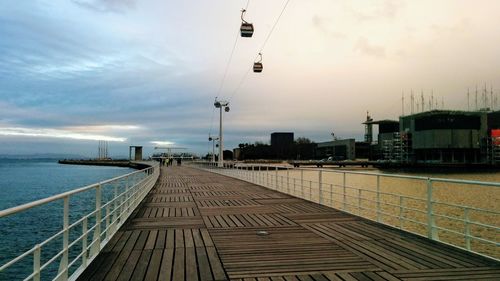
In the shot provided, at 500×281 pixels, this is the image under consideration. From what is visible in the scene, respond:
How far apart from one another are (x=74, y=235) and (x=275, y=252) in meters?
12.1

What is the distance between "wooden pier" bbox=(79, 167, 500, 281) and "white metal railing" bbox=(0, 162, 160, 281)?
0.25 m

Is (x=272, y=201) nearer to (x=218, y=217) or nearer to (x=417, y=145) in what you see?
(x=218, y=217)

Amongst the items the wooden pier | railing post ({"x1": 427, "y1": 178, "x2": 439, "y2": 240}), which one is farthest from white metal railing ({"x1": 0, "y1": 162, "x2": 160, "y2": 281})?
railing post ({"x1": 427, "y1": 178, "x2": 439, "y2": 240})

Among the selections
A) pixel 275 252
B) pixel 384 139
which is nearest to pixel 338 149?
pixel 384 139

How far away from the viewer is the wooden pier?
17.7 ft

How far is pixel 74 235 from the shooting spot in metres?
16.5

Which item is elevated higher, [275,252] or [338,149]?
[338,149]

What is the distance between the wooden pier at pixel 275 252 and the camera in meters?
5.41

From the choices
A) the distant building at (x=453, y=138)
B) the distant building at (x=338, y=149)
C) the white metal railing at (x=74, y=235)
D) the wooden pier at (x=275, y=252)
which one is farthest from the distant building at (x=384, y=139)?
the wooden pier at (x=275, y=252)

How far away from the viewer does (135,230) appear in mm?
8625

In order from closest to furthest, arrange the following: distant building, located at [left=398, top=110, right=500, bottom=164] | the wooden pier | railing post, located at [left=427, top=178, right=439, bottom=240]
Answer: the wooden pier < railing post, located at [left=427, top=178, right=439, bottom=240] < distant building, located at [left=398, top=110, right=500, bottom=164]

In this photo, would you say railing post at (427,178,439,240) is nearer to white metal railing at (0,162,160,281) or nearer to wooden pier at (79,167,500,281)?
wooden pier at (79,167,500,281)

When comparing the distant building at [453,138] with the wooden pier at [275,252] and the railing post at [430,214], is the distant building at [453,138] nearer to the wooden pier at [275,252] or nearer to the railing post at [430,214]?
the wooden pier at [275,252]

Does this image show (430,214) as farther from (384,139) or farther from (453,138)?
(384,139)
